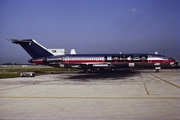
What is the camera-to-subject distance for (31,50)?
45531mm

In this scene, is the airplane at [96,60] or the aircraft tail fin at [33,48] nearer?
the airplane at [96,60]

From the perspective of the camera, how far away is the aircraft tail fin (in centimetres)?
4484

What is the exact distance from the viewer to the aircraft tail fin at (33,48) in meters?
44.8

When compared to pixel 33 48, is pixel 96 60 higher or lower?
lower

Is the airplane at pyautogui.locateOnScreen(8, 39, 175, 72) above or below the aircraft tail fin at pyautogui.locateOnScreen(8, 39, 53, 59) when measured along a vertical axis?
below

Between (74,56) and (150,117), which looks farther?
(74,56)

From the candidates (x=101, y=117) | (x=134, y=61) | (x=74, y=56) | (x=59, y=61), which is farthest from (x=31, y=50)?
(x=101, y=117)

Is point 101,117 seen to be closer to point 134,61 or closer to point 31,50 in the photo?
point 134,61

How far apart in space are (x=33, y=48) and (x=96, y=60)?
1372 centimetres

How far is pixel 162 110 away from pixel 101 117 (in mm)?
2695

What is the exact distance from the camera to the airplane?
42.4 meters

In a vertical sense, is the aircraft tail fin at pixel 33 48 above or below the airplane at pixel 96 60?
above

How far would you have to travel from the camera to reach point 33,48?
149 ft

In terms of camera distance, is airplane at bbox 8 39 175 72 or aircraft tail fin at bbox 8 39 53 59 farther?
aircraft tail fin at bbox 8 39 53 59
